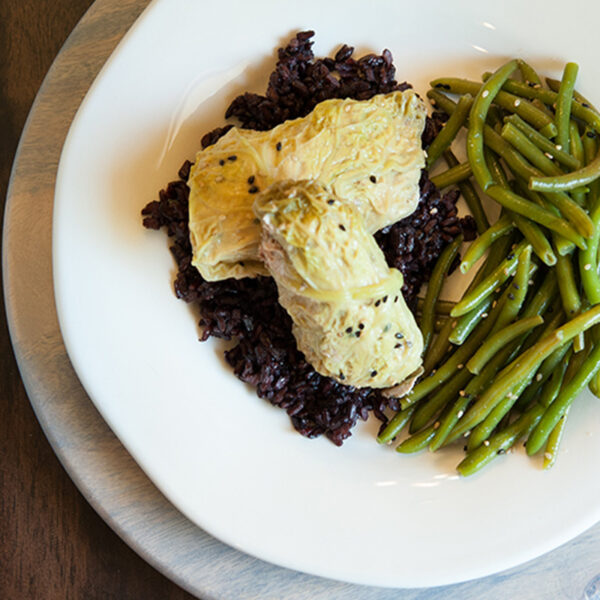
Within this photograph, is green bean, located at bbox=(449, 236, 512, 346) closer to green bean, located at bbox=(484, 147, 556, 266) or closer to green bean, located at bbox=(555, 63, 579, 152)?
green bean, located at bbox=(484, 147, 556, 266)

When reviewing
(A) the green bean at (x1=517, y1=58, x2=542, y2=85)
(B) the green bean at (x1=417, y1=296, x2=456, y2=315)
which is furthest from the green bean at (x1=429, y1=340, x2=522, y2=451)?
(A) the green bean at (x1=517, y1=58, x2=542, y2=85)

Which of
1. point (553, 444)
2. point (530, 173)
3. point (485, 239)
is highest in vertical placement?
point (530, 173)

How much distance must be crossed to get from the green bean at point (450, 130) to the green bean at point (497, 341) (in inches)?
41.7

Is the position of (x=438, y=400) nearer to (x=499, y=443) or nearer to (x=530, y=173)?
(x=499, y=443)

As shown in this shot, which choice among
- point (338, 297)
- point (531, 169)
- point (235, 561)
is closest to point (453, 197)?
point (531, 169)

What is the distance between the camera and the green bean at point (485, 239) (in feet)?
12.5

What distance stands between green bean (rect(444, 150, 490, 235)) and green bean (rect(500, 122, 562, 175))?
14.9 inches

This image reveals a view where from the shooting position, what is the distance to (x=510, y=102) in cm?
389

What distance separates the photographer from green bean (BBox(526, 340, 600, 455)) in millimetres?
3729

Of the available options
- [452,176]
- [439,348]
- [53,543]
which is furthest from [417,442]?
[53,543]

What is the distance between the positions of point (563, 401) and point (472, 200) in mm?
1241

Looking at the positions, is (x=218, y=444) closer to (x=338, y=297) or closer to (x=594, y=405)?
(x=338, y=297)

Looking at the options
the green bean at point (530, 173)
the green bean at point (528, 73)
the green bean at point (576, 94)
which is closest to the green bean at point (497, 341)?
the green bean at point (530, 173)

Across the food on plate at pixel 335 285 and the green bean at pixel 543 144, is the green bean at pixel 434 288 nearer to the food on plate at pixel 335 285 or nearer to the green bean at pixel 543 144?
the food on plate at pixel 335 285
